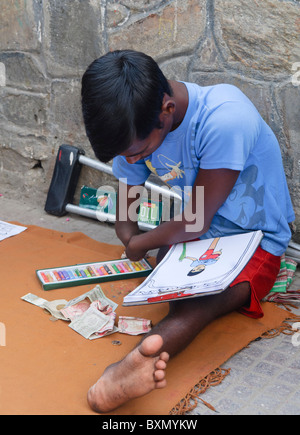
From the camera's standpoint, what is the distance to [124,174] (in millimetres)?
2207

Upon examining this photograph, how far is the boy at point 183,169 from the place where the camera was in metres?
1.53

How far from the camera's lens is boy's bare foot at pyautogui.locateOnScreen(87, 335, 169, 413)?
143 centimetres

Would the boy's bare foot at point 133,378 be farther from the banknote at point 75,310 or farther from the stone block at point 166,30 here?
the stone block at point 166,30

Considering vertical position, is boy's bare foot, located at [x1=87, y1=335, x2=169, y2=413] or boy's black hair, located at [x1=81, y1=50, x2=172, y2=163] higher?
boy's black hair, located at [x1=81, y1=50, x2=172, y2=163]

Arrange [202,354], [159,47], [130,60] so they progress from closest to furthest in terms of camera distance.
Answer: [130,60] → [202,354] → [159,47]

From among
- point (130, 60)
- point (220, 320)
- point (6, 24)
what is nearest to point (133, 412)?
point (220, 320)

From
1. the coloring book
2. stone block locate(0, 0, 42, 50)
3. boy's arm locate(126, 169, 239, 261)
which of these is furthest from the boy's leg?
stone block locate(0, 0, 42, 50)

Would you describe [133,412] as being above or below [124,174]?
below

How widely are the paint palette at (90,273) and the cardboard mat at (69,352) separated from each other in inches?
1.2
